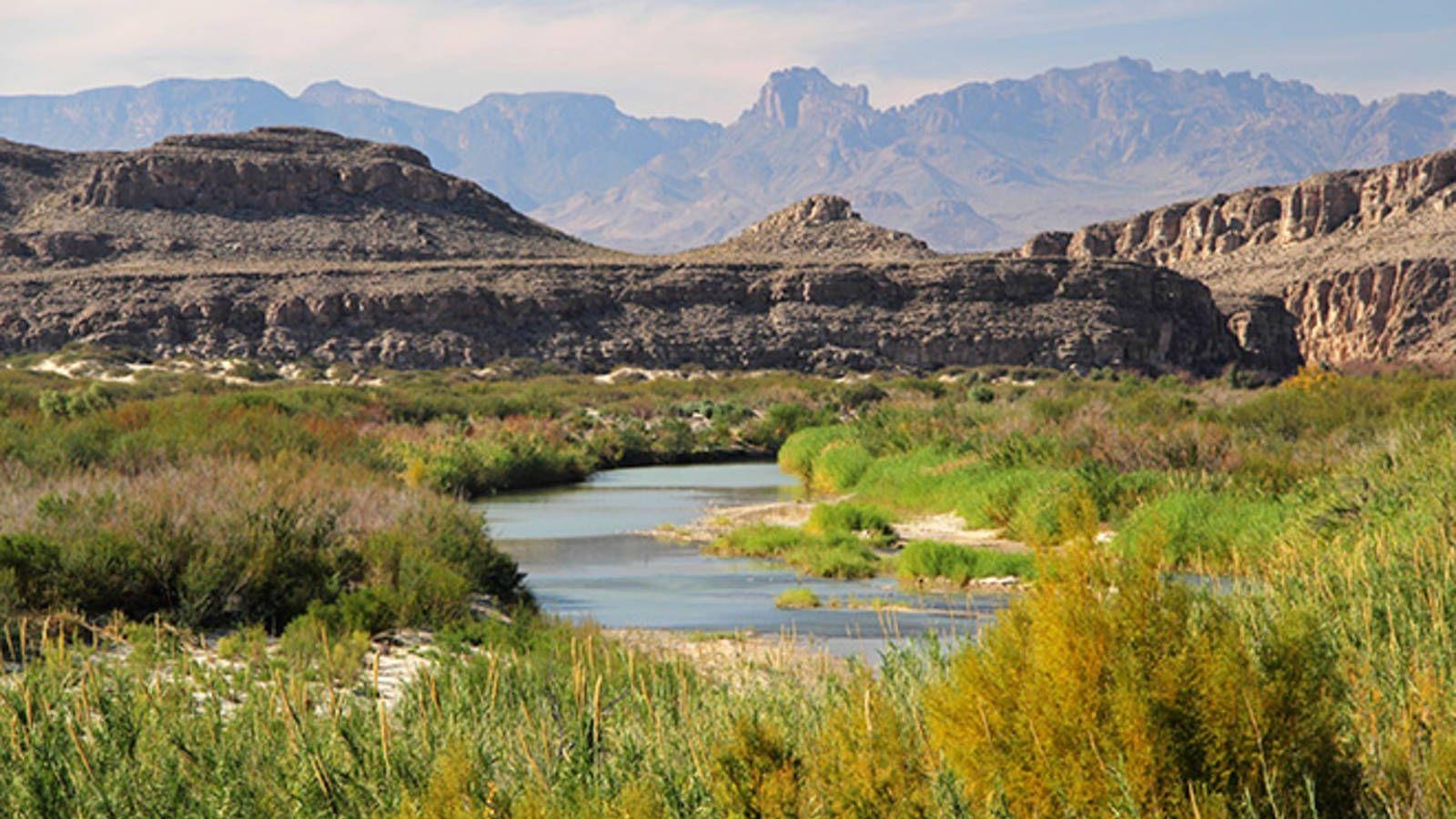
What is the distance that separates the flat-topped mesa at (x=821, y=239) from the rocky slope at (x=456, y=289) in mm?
257

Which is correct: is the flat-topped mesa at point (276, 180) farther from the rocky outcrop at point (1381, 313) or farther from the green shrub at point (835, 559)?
the green shrub at point (835, 559)

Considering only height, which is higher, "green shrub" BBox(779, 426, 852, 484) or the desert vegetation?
the desert vegetation

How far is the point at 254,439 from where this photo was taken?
23.3 meters

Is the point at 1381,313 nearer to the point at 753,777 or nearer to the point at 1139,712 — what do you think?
the point at 1139,712

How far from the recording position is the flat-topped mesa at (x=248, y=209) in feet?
268

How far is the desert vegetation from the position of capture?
567cm

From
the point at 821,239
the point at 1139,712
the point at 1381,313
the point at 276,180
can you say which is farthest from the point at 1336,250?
the point at 1139,712

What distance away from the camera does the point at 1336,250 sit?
102m

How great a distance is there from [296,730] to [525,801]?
2117 millimetres

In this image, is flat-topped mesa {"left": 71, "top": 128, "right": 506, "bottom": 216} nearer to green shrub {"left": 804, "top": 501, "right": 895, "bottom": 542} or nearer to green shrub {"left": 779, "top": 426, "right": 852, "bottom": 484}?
green shrub {"left": 779, "top": 426, "right": 852, "bottom": 484}

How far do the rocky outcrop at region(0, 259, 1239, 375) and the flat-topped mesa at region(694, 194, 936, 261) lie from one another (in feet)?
24.8

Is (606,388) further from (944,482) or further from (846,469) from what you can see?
(944,482)

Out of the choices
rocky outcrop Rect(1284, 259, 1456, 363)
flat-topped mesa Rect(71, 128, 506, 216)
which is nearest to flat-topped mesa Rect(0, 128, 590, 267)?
flat-topped mesa Rect(71, 128, 506, 216)

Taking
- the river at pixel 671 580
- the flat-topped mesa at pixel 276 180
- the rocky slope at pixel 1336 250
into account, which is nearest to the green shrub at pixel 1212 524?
the river at pixel 671 580
